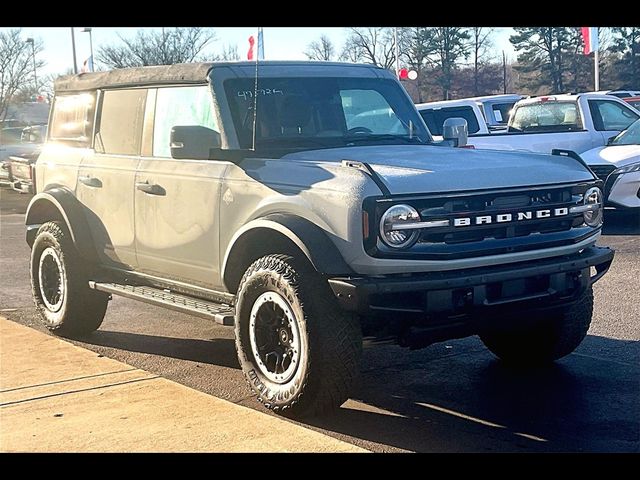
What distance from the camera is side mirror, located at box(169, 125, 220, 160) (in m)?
5.86

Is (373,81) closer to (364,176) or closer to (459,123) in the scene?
(459,123)

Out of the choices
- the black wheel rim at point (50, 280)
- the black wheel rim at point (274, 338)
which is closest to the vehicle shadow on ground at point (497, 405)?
the black wheel rim at point (274, 338)

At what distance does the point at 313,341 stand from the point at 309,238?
0.53 m

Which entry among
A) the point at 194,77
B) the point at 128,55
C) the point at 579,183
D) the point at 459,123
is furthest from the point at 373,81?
the point at 128,55

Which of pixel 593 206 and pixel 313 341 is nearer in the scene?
pixel 313 341

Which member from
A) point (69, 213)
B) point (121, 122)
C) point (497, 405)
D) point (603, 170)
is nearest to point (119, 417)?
point (497, 405)

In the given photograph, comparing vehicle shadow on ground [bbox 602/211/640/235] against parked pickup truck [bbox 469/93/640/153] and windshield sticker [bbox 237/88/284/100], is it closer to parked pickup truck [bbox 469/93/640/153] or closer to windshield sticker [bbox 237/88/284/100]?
parked pickup truck [bbox 469/93/640/153]

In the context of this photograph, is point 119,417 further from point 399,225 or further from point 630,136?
point 630,136

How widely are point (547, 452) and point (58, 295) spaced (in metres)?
4.31

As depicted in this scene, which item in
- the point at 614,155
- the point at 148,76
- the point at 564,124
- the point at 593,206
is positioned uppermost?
the point at 148,76

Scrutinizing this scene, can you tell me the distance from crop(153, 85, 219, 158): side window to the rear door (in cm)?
21

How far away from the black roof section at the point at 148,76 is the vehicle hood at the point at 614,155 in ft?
22.2

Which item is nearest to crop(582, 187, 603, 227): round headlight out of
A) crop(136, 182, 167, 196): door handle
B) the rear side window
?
crop(136, 182, 167, 196): door handle

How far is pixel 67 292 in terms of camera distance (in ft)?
23.8
